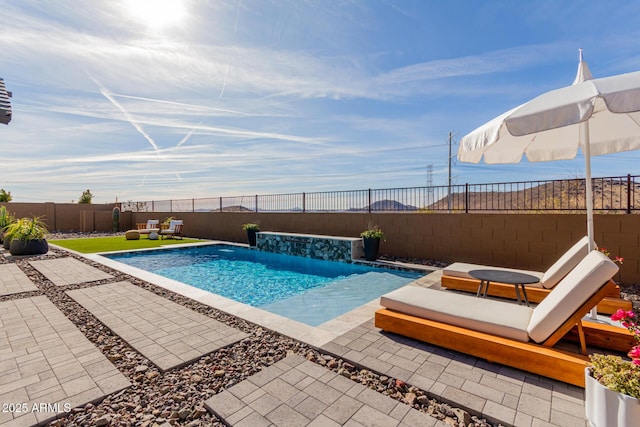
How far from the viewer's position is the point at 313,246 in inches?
366

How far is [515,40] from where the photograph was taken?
6.46m

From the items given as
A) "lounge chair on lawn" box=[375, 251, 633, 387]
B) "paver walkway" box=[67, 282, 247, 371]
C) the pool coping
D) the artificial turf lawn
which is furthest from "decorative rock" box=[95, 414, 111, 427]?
the artificial turf lawn

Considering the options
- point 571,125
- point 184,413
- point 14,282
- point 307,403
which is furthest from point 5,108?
point 571,125

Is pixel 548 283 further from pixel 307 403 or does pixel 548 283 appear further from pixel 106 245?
pixel 106 245

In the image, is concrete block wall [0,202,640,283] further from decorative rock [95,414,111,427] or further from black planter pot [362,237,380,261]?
decorative rock [95,414,111,427]

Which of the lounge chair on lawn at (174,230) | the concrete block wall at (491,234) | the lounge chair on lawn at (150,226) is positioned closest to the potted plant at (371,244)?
the concrete block wall at (491,234)

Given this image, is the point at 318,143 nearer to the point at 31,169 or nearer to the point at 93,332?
the point at 93,332

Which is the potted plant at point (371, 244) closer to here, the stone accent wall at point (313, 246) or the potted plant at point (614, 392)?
the stone accent wall at point (313, 246)

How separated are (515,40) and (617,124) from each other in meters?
3.76

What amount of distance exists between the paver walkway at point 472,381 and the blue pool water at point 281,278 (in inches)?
61.8

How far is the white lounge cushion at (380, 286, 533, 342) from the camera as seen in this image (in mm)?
2502

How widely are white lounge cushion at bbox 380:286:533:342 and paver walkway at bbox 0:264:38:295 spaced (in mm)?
6284

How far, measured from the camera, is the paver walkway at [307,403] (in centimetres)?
184

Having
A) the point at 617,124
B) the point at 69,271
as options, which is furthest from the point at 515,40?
the point at 69,271
